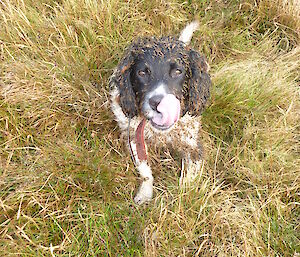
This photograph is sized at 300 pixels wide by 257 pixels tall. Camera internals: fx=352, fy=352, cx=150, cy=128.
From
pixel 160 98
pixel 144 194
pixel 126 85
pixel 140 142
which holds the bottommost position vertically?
pixel 144 194

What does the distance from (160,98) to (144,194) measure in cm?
80

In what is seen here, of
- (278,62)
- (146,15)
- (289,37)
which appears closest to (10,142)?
(146,15)

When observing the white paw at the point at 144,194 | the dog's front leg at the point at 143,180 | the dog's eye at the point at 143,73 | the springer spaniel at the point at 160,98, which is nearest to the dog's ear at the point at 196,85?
the springer spaniel at the point at 160,98

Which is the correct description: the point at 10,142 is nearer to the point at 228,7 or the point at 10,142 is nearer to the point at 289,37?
the point at 228,7

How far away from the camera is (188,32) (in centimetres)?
352

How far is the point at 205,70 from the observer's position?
8.87ft

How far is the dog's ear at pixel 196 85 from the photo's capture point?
2619 millimetres

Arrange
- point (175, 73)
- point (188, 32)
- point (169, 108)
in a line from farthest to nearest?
point (188, 32) → point (175, 73) → point (169, 108)

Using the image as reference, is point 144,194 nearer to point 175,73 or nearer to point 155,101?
point 155,101

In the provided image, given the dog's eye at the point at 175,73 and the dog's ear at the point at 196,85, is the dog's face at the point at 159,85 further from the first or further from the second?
the dog's ear at the point at 196,85

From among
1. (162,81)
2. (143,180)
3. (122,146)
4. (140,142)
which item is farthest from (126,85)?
(143,180)

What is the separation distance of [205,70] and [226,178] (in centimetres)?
86

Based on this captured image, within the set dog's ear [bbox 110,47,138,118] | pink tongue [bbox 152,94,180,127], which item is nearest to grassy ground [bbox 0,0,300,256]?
dog's ear [bbox 110,47,138,118]

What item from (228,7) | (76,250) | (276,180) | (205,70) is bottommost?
(76,250)
